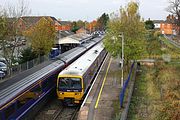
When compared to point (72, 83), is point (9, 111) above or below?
below

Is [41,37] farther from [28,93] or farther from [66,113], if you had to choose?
[28,93]

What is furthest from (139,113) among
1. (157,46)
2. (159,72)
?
(157,46)

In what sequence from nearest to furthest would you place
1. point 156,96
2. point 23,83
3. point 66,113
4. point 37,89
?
point 23,83
point 37,89
point 66,113
point 156,96

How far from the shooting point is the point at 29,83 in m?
16.7

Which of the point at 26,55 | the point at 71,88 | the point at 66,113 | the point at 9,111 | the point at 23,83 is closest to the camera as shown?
the point at 9,111

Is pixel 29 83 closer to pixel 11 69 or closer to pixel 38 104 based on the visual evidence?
pixel 38 104

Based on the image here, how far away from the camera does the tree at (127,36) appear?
29000 millimetres

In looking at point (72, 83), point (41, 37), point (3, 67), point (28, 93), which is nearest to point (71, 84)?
point (72, 83)

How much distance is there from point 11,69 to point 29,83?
1285 cm

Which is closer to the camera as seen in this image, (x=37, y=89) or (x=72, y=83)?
(x=37, y=89)

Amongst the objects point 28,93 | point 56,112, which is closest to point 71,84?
point 56,112

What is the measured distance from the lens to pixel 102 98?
20.4 meters

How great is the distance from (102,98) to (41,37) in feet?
59.9

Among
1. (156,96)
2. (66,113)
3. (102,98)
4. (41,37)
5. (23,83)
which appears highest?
(41,37)
